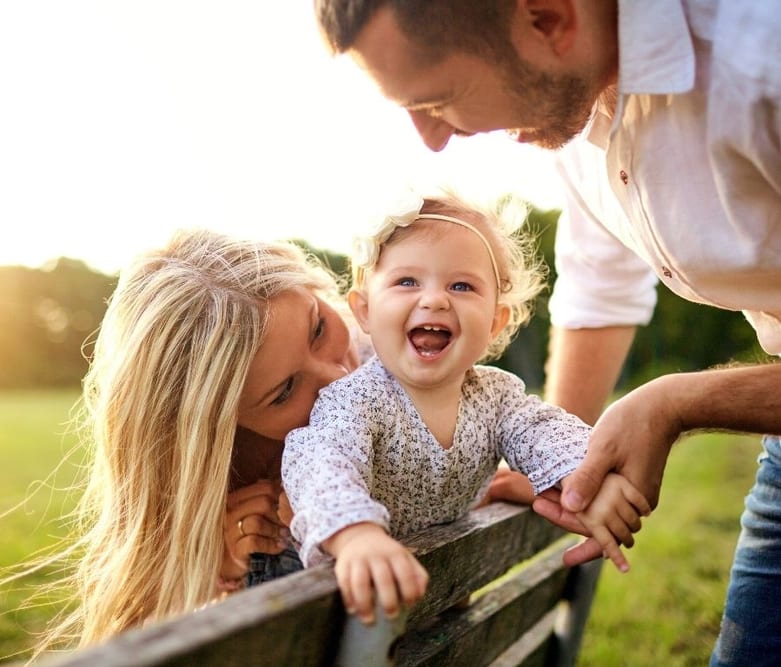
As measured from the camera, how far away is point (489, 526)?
6.87ft

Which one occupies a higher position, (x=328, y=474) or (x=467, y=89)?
(x=467, y=89)

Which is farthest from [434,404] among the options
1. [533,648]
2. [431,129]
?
[533,648]

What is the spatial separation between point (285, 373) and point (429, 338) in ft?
1.39

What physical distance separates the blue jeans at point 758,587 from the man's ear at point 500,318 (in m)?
0.98

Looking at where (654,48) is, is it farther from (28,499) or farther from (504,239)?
(28,499)

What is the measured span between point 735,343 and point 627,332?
1152 inches

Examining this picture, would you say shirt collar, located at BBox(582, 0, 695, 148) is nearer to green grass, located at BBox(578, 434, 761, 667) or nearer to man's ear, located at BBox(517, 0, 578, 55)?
man's ear, located at BBox(517, 0, 578, 55)

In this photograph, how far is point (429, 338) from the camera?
6.96 ft

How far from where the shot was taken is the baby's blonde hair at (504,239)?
2.32 meters

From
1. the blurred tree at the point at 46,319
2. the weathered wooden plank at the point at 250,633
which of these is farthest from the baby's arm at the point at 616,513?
the blurred tree at the point at 46,319

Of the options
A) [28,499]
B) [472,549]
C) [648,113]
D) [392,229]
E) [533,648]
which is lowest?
[533,648]

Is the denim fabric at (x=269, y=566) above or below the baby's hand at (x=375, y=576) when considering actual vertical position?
below

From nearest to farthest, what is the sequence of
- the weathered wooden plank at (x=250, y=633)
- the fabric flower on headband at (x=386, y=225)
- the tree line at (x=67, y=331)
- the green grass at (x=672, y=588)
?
1. the weathered wooden plank at (x=250, y=633)
2. the fabric flower on headband at (x=386, y=225)
3. the green grass at (x=672, y=588)
4. the tree line at (x=67, y=331)

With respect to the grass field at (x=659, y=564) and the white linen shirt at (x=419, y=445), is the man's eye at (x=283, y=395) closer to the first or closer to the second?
the white linen shirt at (x=419, y=445)
